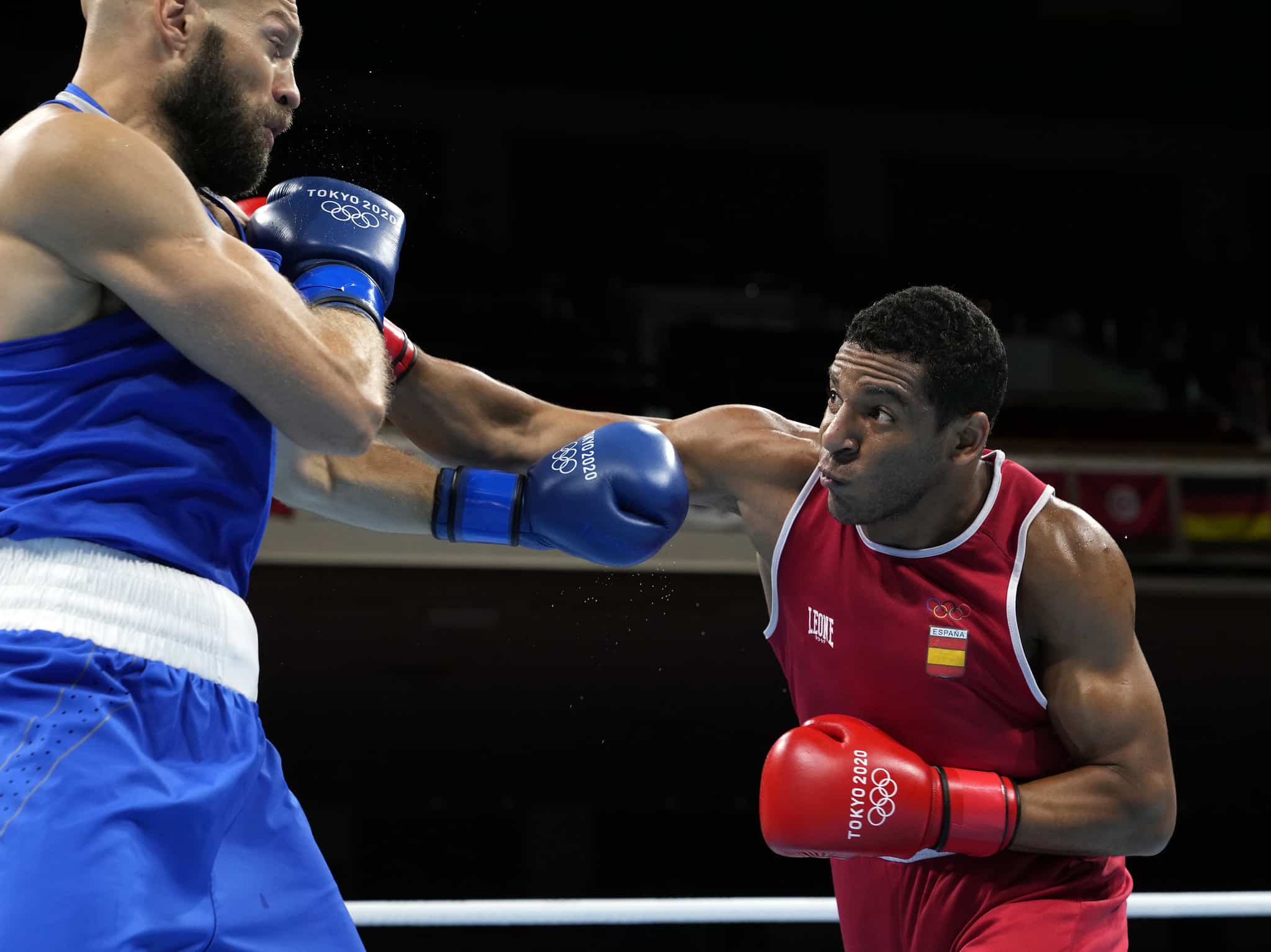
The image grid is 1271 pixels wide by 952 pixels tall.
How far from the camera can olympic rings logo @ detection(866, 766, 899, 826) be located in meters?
2.01

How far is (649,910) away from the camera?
8.19 ft

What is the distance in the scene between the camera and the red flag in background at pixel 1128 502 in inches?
313

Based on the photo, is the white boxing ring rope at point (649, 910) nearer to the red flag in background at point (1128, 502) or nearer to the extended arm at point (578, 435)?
the extended arm at point (578, 435)

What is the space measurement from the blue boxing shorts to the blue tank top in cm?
3

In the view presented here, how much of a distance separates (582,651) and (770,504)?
5.58 metres

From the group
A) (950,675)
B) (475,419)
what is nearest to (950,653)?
(950,675)

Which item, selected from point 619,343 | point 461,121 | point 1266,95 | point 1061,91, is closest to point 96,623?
point 619,343

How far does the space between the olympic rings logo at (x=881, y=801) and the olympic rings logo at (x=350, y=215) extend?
3.56ft

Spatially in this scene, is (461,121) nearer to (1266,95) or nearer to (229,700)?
(1266,95)

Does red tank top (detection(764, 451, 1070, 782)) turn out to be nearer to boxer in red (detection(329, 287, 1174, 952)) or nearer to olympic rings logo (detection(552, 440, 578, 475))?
boxer in red (detection(329, 287, 1174, 952))

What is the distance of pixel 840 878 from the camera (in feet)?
7.69

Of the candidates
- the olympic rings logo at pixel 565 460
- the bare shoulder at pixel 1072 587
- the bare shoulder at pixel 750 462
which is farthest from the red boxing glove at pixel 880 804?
the olympic rings logo at pixel 565 460

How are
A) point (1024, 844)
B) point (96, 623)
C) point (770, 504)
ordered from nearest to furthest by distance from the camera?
point (96, 623), point (1024, 844), point (770, 504)

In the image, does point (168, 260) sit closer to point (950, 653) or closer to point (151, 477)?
point (151, 477)
